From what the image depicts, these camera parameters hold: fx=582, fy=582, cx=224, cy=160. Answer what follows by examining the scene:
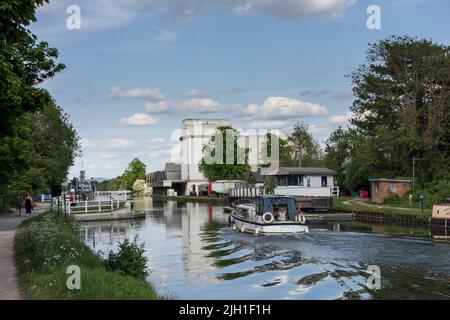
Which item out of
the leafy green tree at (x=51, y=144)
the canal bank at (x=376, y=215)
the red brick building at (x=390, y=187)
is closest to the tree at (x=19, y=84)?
the leafy green tree at (x=51, y=144)

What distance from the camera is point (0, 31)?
52.2 ft

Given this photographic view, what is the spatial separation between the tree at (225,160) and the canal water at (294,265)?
83672 mm

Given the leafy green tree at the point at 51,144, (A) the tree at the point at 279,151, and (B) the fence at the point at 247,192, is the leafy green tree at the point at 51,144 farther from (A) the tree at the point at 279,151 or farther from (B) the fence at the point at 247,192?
(A) the tree at the point at 279,151

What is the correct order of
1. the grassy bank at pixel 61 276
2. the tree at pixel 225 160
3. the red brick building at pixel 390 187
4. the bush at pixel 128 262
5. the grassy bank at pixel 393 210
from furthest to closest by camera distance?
the tree at pixel 225 160 < the red brick building at pixel 390 187 < the grassy bank at pixel 393 210 < the bush at pixel 128 262 < the grassy bank at pixel 61 276

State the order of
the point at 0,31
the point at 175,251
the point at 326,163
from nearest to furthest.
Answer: the point at 0,31 → the point at 175,251 → the point at 326,163

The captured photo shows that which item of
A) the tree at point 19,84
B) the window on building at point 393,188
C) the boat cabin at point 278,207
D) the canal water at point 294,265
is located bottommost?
the canal water at point 294,265

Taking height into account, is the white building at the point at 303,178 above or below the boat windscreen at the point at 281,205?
above

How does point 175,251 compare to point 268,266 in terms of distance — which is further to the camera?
point 175,251

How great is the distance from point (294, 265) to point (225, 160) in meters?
102

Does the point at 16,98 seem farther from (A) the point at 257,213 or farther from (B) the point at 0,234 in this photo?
(A) the point at 257,213

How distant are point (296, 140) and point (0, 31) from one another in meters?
102

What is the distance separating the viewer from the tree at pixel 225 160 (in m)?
128

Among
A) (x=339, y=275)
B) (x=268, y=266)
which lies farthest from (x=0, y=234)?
(x=339, y=275)

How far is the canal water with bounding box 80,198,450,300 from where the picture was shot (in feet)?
70.0
